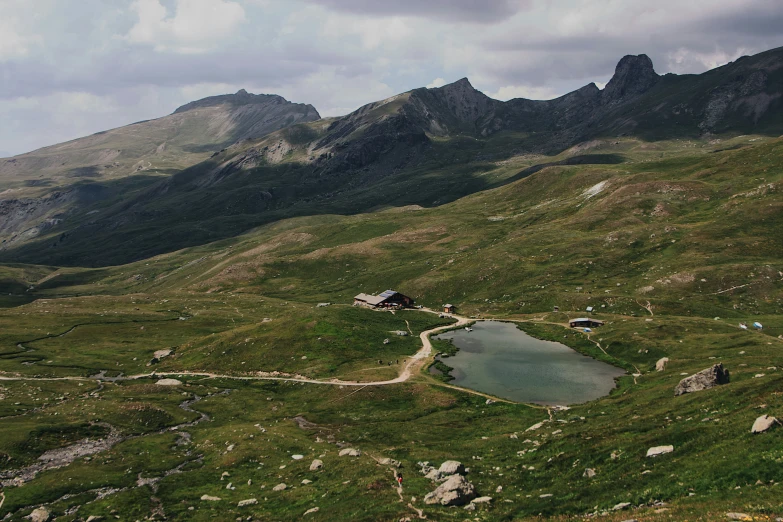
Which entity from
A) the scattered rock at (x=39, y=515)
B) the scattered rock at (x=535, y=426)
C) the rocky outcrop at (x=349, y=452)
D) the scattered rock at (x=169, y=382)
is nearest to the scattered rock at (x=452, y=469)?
the rocky outcrop at (x=349, y=452)

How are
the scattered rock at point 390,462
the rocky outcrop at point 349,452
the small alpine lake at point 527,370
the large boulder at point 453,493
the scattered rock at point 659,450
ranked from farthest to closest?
the small alpine lake at point 527,370 → the rocky outcrop at point 349,452 → the scattered rock at point 390,462 → the large boulder at point 453,493 → the scattered rock at point 659,450

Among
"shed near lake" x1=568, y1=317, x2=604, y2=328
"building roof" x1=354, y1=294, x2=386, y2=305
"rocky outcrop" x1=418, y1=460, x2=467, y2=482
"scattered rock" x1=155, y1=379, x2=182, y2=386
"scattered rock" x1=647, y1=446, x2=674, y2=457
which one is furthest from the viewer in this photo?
"building roof" x1=354, y1=294, x2=386, y2=305

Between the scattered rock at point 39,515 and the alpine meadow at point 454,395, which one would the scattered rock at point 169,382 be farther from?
the scattered rock at point 39,515

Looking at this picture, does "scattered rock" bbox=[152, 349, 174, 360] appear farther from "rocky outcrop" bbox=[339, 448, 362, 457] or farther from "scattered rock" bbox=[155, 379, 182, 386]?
"rocky outcrop" bbox=[339, 448, 362, 457]

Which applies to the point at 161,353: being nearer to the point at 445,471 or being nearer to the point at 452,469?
the point at 445,471

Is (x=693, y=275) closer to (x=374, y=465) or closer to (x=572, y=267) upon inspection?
(x=572, y=267)

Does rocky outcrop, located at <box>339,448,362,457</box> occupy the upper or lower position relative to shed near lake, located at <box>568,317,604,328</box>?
upper

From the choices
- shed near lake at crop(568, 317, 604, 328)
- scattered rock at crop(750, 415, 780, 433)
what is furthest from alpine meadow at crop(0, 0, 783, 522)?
shed near lake at crop(568, 317, 604, 328)
